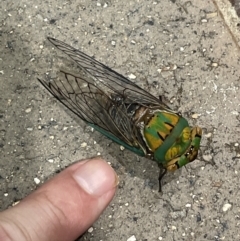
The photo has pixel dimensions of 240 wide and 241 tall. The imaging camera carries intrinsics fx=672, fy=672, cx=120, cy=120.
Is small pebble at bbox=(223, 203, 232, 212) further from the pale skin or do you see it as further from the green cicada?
the pale skin

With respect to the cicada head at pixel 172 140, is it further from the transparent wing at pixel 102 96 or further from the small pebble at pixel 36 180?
the small pebble at pixel 36 180

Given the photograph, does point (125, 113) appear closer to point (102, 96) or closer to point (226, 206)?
point (102, 96)

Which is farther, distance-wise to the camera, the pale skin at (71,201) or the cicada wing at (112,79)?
the cicada wing at (112,79)

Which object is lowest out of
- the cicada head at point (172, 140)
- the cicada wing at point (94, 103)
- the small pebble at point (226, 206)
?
the small pebble at point (226, 206)

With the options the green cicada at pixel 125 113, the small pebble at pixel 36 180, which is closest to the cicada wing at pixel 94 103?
the green cicada at pixel 125 113

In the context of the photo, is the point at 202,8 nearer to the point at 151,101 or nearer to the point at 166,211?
the point at 151,101

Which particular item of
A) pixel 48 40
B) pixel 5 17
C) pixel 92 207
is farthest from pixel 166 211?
pixel 5 17

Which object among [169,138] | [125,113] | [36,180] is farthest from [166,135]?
[36,180]

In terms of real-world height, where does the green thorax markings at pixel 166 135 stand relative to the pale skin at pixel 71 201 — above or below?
above

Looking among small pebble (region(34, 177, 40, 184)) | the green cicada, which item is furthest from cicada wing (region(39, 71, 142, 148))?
small pebble (region(34, 177, 40, 184))
